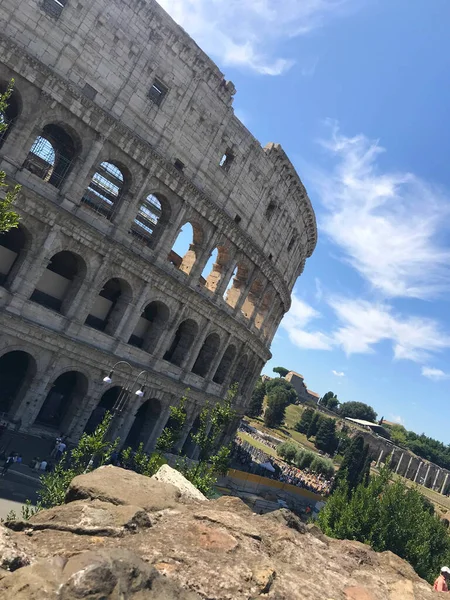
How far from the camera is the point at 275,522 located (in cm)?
866

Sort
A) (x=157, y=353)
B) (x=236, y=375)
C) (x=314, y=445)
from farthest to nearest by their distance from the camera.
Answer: (x=314, y=445), (x=236, y=375), (x=157, y=353)

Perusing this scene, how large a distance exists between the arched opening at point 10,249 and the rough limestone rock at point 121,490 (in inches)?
555

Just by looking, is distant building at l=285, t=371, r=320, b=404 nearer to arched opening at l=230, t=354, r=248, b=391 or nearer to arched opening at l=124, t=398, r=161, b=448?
arched opening at l=230, t=354, r=248, b=391

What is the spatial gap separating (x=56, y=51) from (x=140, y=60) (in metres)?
4.15

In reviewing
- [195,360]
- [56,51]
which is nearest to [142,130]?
[56,51]

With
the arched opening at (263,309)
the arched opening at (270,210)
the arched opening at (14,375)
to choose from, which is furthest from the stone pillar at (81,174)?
the arched opening at (263,309)

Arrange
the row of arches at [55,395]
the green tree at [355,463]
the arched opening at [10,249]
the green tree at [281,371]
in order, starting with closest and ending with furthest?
the arched opening at [10,249] → the row of arches at [55,395] → the green tree at [355,463] → the green tree at [281,371]

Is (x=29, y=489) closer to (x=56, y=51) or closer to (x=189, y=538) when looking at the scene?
(x=189, y=538)

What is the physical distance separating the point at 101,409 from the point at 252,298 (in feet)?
42.2

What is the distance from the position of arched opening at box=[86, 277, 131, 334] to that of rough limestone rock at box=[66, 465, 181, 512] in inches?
573

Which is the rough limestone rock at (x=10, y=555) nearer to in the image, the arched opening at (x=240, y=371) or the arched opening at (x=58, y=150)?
the arched opening at (x=58, y=150)

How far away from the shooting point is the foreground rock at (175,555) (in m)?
4.61

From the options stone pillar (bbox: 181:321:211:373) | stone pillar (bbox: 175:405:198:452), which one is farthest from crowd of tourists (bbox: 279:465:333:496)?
stone pillar (bbox: 181:321:211:373)

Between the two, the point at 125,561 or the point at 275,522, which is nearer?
the point at 125,561
